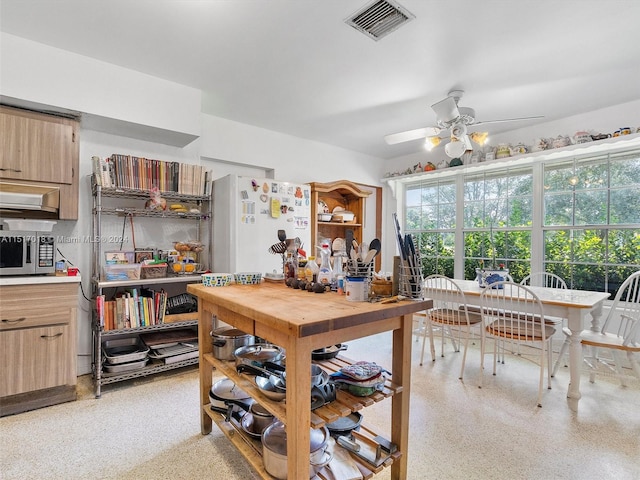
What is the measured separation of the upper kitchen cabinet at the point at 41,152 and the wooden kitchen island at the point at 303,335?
5.33 feet

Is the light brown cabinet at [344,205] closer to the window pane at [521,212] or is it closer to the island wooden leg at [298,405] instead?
the window pane at [521,212]

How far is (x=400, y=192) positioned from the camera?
17.2 feet

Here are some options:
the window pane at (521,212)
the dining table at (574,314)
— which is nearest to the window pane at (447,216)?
the window pane at (521,212)

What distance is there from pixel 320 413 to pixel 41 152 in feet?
8.85

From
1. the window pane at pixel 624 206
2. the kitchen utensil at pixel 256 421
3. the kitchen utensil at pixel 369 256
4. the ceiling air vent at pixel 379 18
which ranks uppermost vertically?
the ceiling air vent at pixel 379 18

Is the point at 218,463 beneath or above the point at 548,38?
beneath

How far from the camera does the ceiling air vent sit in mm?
1906

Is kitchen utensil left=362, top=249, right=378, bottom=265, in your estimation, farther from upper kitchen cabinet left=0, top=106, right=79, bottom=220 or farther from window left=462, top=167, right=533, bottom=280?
window left=462, top=167, right=533, bottom=280

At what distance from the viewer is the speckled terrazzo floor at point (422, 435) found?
1.68 meters

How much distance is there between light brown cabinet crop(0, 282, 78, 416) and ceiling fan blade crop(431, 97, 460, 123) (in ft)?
10.3

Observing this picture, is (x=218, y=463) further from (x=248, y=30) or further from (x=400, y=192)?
(x=400, y=192)

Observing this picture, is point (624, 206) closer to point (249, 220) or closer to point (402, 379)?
point (402, 379)

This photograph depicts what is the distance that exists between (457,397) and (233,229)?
2.39 metres

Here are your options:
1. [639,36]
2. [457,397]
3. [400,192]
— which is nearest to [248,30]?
[639,36]
